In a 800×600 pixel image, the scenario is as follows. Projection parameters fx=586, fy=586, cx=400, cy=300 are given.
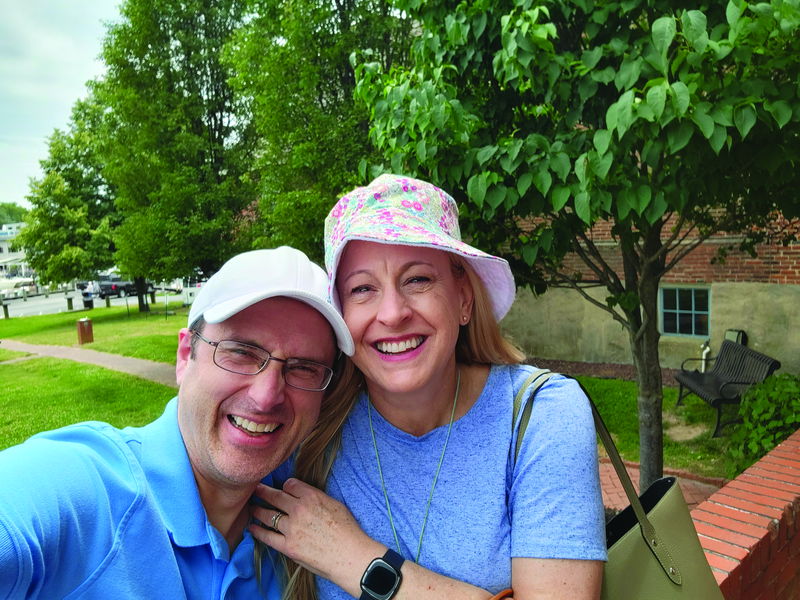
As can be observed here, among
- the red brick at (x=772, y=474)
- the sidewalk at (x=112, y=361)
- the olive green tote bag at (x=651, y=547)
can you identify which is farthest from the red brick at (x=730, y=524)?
the sidewalk at (x=112, y=361)

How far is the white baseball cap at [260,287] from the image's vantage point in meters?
1.56

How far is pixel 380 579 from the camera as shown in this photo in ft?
4.88

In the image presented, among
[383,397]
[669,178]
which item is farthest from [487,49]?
[383,397]

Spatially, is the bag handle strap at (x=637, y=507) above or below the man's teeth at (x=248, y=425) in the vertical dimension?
below

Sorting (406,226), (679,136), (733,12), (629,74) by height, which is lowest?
(406,226)

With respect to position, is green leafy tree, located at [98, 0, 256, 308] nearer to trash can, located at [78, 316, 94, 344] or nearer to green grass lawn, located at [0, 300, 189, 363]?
green grass lawn, located at [0, 300, 189, 363]

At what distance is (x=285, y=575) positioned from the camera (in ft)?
5.58

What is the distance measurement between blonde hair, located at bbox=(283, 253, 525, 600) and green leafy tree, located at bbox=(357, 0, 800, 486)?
99 centimetres

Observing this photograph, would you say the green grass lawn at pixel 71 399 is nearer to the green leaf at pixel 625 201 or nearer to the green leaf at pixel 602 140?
the green leaf at pixel 625 201

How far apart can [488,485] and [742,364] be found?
300 inches

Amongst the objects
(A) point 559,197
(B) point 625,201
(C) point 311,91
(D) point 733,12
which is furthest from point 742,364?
(C) point 311,91

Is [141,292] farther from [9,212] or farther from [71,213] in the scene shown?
[9,212]

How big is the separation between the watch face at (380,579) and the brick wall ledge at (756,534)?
1347 mm

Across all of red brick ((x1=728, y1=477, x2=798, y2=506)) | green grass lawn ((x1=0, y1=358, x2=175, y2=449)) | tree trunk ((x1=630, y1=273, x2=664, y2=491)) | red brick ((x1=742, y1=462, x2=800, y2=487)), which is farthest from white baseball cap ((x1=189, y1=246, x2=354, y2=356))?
green grass lawn ((x1=0, y1=358, x2=175, y2=449))
